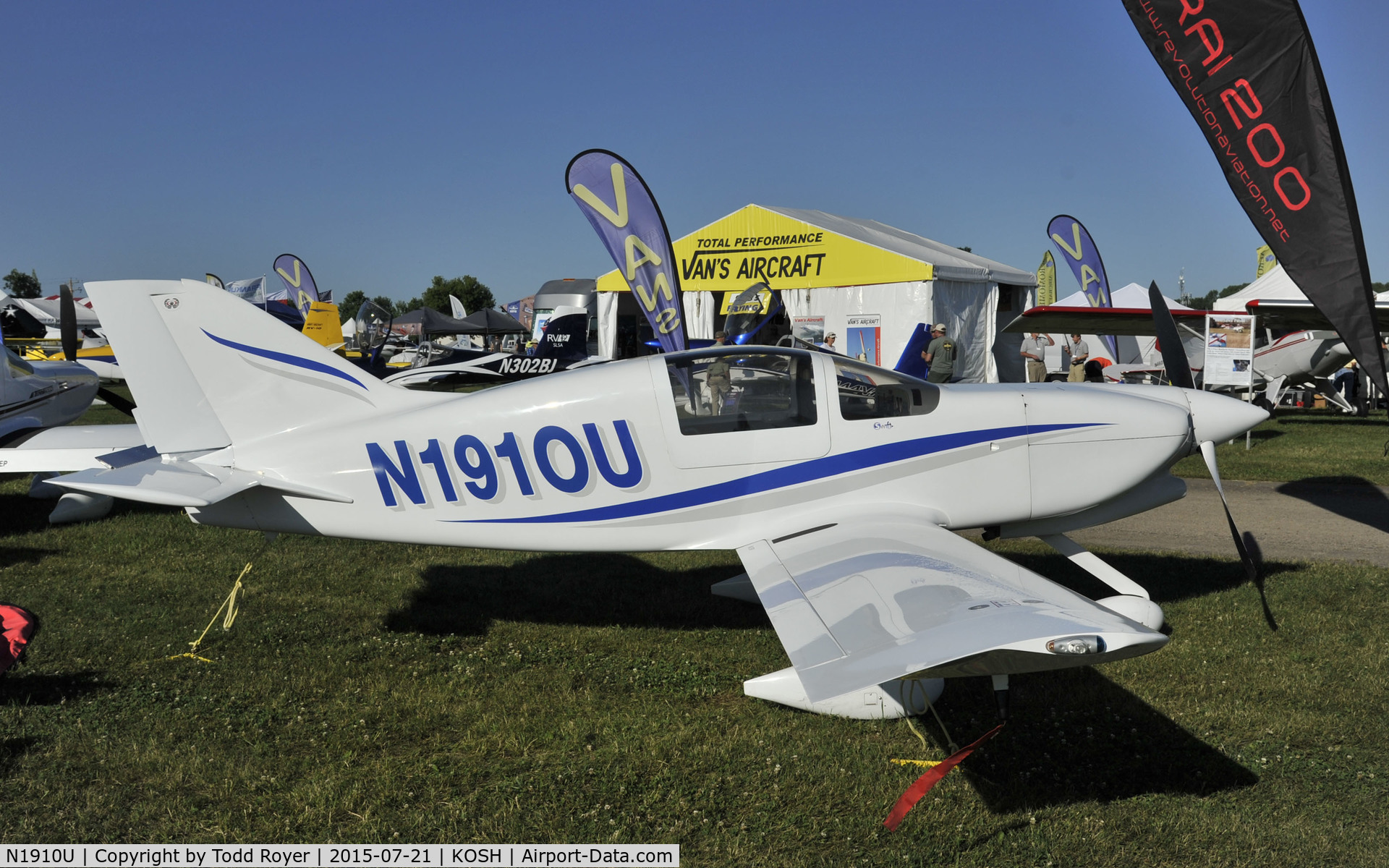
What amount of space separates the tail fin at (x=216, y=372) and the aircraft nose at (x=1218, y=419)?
4631 millimetres

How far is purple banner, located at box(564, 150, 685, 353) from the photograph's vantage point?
1451 cm

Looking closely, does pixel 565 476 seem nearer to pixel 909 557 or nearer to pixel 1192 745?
pixel 909 557

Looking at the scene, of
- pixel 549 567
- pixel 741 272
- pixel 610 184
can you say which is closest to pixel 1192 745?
pixel 549 567

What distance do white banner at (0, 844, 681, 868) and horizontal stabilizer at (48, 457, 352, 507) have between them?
164 centimetres

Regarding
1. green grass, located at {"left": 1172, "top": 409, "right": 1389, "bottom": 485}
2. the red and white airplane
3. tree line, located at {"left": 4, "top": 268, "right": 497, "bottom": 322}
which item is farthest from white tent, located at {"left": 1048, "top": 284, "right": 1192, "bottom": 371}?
tree line, located at {"left": 4, "top": 268, "right": 497, "bottom": 322}

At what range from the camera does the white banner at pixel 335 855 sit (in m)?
3.18

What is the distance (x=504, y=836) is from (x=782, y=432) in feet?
8.00

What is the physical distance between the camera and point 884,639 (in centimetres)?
Result: 312

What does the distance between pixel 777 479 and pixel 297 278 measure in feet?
111

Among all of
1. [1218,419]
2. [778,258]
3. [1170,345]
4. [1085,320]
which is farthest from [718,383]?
[778,258]

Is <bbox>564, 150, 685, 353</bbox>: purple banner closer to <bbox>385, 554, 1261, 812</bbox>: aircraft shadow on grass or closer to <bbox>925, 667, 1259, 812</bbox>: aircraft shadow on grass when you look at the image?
<bbox>385, 554, 1261, 812</bbox>: aircraft shadow on grass

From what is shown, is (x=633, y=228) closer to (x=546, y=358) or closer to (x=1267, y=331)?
(x=546, y=358)

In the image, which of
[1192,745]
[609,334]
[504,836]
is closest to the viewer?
[504,836]

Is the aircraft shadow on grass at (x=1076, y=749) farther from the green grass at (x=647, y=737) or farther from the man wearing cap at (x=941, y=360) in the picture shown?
the man wearing cap at (x=941, y=360)
